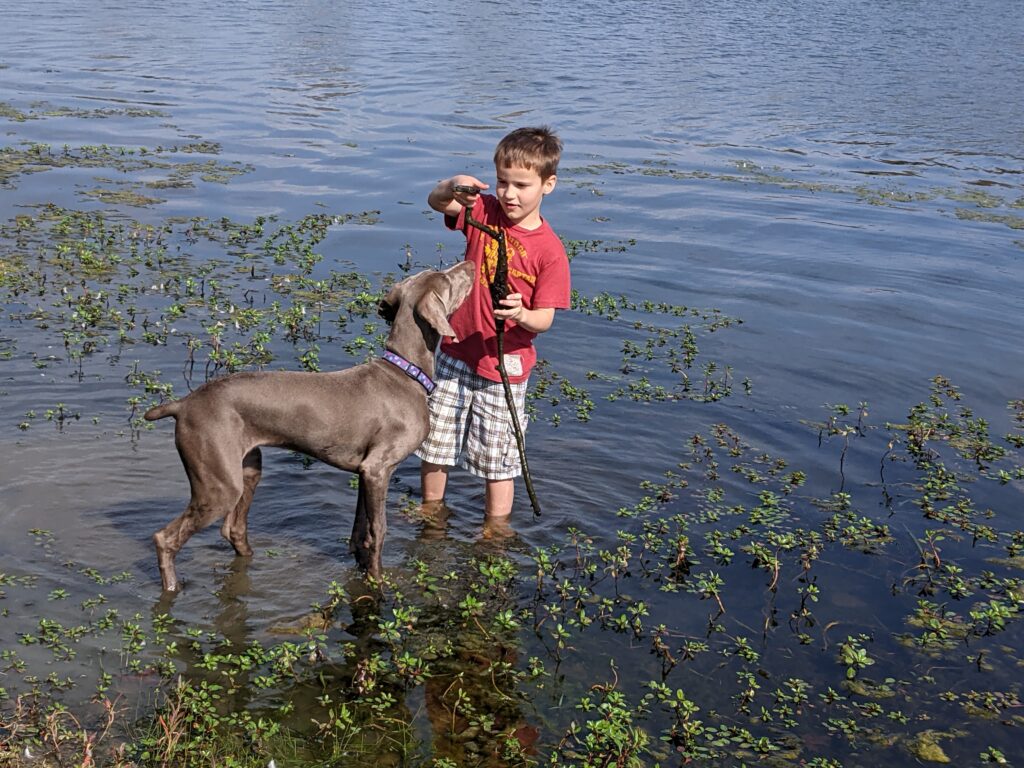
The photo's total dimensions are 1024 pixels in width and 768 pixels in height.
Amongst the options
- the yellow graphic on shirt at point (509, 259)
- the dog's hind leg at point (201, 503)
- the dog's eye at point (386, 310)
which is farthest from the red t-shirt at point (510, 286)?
the dog's hind leg at point (201, 503)

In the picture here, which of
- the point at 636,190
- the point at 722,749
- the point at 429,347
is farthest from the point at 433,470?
the point at 636,190

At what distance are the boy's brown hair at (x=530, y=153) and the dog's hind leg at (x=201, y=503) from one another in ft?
8.21

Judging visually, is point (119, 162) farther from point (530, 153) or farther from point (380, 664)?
point (380, 664)

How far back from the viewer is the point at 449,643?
6602 millimetres

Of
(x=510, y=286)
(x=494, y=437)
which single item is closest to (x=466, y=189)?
(x=510, y=286)

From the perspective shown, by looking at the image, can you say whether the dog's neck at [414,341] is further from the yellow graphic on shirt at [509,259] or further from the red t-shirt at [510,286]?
the yellow graphic on shirt at [509,259]

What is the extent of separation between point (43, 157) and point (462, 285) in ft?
41.4

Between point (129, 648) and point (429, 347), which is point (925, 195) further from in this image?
point (129, 648)

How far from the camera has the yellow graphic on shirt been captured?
734cm

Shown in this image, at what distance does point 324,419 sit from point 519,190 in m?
1.89

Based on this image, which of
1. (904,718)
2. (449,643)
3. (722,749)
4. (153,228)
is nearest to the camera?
(722,749)

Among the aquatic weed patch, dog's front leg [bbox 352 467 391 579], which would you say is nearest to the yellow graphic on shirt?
dog's front leg [bbox 352 467 391 579]

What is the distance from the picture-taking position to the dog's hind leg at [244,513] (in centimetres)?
729

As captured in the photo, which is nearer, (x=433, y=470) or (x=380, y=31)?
(x=433, y=470)
